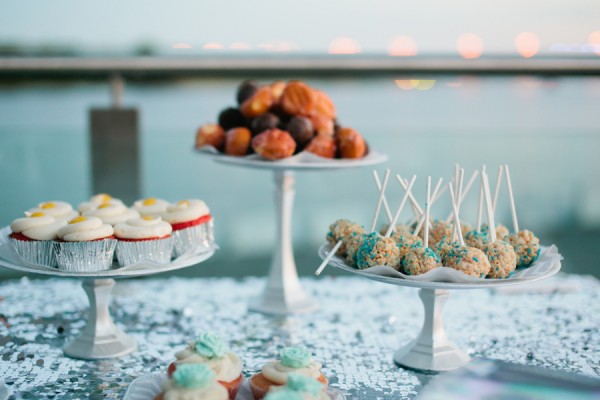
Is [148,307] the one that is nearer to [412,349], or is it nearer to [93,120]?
[412,349]

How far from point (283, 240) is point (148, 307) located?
400mm

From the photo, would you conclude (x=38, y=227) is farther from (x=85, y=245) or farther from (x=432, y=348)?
(x=432, y=348)

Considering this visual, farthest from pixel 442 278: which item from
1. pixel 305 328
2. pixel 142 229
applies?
pixel 142 229

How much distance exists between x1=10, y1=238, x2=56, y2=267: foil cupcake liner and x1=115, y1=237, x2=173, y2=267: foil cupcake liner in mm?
131

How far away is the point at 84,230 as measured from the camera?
149 cm

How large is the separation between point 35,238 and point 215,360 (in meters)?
0.55

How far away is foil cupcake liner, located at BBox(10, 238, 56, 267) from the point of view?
1.51 m

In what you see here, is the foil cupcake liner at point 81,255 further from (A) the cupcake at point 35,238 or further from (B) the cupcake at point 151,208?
(B) the cupcake at point 151,208

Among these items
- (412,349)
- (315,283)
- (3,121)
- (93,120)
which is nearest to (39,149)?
(3,121)

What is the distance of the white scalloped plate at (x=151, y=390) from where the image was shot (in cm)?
114

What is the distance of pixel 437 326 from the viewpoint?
5.10ft

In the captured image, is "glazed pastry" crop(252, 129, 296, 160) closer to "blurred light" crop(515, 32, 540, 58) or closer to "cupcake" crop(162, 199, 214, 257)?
"cupcake" crop(162, 199, 214, 257)

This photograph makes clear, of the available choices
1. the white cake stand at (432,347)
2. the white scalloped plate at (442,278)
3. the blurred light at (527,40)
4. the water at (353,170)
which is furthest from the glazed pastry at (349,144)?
the blurred light at (527,40)

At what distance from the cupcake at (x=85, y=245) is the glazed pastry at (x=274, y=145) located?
440mm
